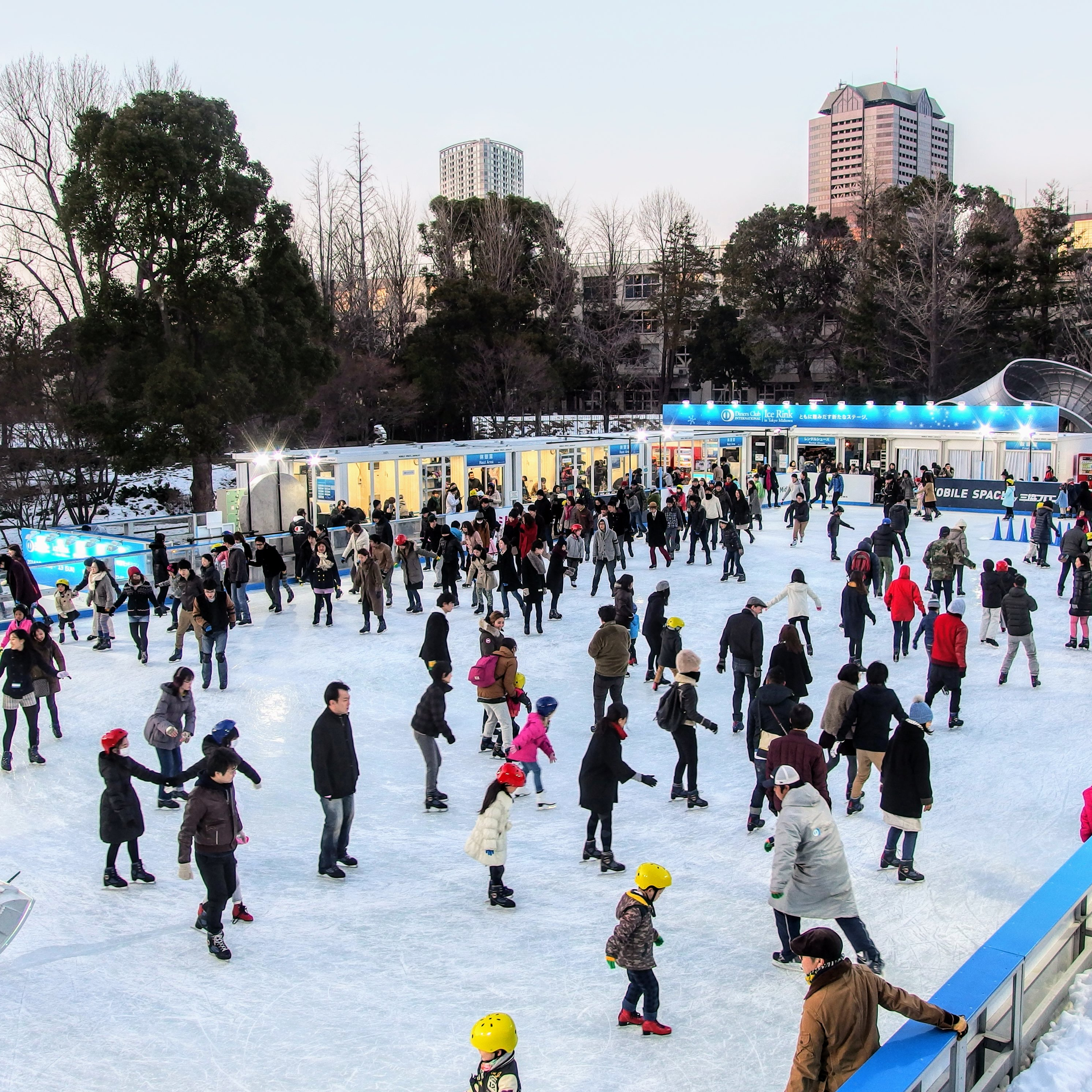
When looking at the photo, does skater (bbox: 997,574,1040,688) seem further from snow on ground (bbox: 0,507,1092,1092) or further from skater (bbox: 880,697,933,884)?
skater (bbox: 880,697,933,884)

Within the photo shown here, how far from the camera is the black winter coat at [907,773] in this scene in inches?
236

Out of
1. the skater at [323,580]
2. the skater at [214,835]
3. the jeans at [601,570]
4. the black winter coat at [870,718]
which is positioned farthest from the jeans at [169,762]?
the jeans at [601,570]

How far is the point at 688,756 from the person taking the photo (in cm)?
764

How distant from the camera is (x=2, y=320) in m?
29.2

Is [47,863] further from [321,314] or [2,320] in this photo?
[2,320]

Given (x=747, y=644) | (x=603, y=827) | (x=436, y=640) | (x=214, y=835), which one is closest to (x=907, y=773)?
(x=603, y=827)

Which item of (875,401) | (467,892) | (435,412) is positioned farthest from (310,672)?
(875,401)

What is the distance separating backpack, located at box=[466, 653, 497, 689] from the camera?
26.6 feet

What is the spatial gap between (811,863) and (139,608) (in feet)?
28.2

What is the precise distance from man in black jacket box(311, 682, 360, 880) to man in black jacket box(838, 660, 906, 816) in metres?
3.14

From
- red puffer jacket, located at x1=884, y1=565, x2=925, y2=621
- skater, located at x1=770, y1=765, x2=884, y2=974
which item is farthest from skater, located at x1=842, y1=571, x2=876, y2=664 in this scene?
skater, located at x1=770, y1=765, x2=884, y2=974

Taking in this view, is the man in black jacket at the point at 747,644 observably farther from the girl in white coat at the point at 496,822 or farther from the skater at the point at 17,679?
the skater at the point at 17,679

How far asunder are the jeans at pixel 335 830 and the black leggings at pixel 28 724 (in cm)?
316

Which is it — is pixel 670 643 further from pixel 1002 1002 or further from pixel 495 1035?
pixel 495 1035
